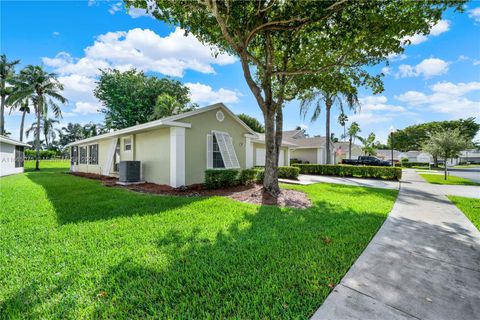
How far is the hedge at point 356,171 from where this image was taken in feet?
51.5

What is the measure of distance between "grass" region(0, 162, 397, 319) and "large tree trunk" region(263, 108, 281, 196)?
2485 millimetres

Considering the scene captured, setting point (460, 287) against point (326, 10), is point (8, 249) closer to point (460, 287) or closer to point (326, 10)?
point (460, 287)

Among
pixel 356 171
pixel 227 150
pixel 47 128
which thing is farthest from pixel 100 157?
pixel 47 128

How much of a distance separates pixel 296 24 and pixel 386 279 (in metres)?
7.91

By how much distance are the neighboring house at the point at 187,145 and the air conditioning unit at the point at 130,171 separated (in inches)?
15.1

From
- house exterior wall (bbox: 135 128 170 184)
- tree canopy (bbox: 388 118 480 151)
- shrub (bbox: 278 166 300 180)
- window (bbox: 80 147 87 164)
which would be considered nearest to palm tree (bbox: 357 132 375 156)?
tree canopy (bbox: 388 118 480 151)

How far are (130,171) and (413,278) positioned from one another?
11.4 metres

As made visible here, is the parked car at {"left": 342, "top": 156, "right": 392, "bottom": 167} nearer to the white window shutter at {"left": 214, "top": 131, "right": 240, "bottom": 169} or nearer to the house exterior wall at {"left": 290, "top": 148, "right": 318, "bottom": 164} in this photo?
the house exterior wall at {"left": 290, "top": 148, "right": 318, "bottom": 164}

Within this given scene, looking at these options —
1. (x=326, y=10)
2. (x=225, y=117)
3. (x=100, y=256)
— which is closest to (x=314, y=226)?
(x=100, y=256)

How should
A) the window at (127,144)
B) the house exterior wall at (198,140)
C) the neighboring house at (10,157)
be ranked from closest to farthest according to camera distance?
the house exterior wall at (198,140), the window at (127,144), the neighboring house at (10,157)

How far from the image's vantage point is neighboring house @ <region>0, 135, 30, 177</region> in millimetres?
15523


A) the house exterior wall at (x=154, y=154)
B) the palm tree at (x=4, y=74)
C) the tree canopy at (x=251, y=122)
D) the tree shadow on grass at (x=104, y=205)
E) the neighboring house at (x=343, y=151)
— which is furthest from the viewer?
the tree canopy at (x=251, y=122)

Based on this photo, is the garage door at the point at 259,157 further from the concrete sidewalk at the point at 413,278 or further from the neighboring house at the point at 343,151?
the neighboring house at the point at 343,151

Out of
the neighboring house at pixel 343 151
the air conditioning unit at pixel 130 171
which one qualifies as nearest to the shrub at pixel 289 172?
the air conditioning unit at pixel 130 171
